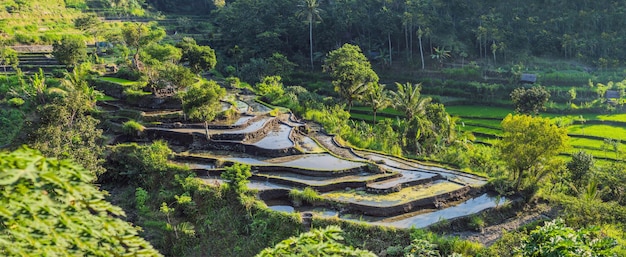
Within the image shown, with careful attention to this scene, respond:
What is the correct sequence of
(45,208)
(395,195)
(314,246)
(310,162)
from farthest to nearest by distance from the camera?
(310,162)
(395,195)
(314,246)
(45,208)

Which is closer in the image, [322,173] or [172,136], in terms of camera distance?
[322,173]

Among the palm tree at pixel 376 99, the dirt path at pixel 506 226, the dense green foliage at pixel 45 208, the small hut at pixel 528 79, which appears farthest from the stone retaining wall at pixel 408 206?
the small hut at pixel 528 79

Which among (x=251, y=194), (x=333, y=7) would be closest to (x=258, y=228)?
(x=251, y=194)

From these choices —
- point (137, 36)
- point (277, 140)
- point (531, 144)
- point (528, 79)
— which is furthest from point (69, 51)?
point (528, 79)

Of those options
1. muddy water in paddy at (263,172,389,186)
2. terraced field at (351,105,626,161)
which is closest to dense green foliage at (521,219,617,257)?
muddy water in paddy at (263,172,389,186)

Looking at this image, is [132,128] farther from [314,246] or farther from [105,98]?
[314,246]

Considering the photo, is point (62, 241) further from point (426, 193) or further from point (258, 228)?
point (426, 193)
